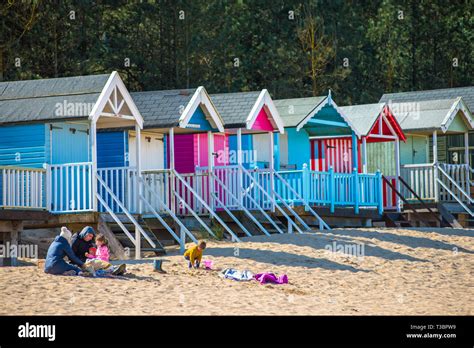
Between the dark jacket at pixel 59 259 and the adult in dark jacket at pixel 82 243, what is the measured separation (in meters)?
0.95

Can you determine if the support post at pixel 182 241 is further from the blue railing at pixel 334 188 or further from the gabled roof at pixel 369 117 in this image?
the gabled roof at pixel 369 117

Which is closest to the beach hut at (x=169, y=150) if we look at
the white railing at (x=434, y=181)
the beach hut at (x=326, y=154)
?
the beach hut at (x=326, y=154)

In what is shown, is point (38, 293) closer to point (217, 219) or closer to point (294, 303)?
point (294, 303)

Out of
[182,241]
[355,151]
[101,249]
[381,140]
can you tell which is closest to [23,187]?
[101,249]

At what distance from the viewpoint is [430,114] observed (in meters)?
37.6

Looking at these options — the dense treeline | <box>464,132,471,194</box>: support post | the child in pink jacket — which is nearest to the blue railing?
<box>464,132,471,194</box>: support post

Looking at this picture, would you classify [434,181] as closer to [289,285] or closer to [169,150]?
[169,150]

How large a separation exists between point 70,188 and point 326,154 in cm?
1239

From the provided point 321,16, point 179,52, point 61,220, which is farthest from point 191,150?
point 321,16

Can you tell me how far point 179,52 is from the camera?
5100 centimetres

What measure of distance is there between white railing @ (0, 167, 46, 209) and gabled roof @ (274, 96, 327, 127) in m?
10.0

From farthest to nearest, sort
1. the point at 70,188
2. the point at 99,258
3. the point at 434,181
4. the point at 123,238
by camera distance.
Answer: the point at 434,181 → the point at 123,238 → the point at 70,188 → the point at 99,258

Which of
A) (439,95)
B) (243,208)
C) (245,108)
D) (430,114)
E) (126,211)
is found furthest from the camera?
(439,95)

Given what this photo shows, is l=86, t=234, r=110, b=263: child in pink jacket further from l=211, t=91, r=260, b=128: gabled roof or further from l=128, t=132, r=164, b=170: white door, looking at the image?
l=211, t=91, r=260, b=128: gabled roof
